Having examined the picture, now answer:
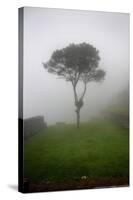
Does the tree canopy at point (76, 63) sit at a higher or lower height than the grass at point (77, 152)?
higher

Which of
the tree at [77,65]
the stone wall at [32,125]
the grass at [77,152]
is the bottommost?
the grass at [77,152]

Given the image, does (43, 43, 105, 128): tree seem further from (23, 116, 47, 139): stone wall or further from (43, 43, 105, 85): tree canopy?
(23, 116, 47, 139): stone wall

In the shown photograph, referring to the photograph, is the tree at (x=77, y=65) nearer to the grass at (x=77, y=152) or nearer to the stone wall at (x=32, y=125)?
the grass at (x=77, y=152)

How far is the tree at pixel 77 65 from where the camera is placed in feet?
18.4

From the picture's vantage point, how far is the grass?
18.1 feet

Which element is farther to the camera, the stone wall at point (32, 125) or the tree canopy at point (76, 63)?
the tree canopy at point (76, 63)

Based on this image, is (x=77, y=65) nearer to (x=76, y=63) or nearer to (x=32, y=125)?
(x=76, y=63)

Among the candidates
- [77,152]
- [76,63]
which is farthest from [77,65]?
[77,152]

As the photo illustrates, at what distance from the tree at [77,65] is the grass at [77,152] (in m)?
0.25

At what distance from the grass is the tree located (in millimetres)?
247

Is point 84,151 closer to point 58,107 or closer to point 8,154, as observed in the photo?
point 58,107

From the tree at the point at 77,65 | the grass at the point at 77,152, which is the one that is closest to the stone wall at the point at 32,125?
the grass at the point at 77,152

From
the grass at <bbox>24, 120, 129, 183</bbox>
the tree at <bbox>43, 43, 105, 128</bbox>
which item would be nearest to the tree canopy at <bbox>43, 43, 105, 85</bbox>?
Answer: the tree at <bbox>43, 43, 105, 128</bbox>

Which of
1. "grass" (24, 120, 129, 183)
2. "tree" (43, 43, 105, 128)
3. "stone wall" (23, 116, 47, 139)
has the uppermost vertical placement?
"tree" (43, 43, 105, 128)
